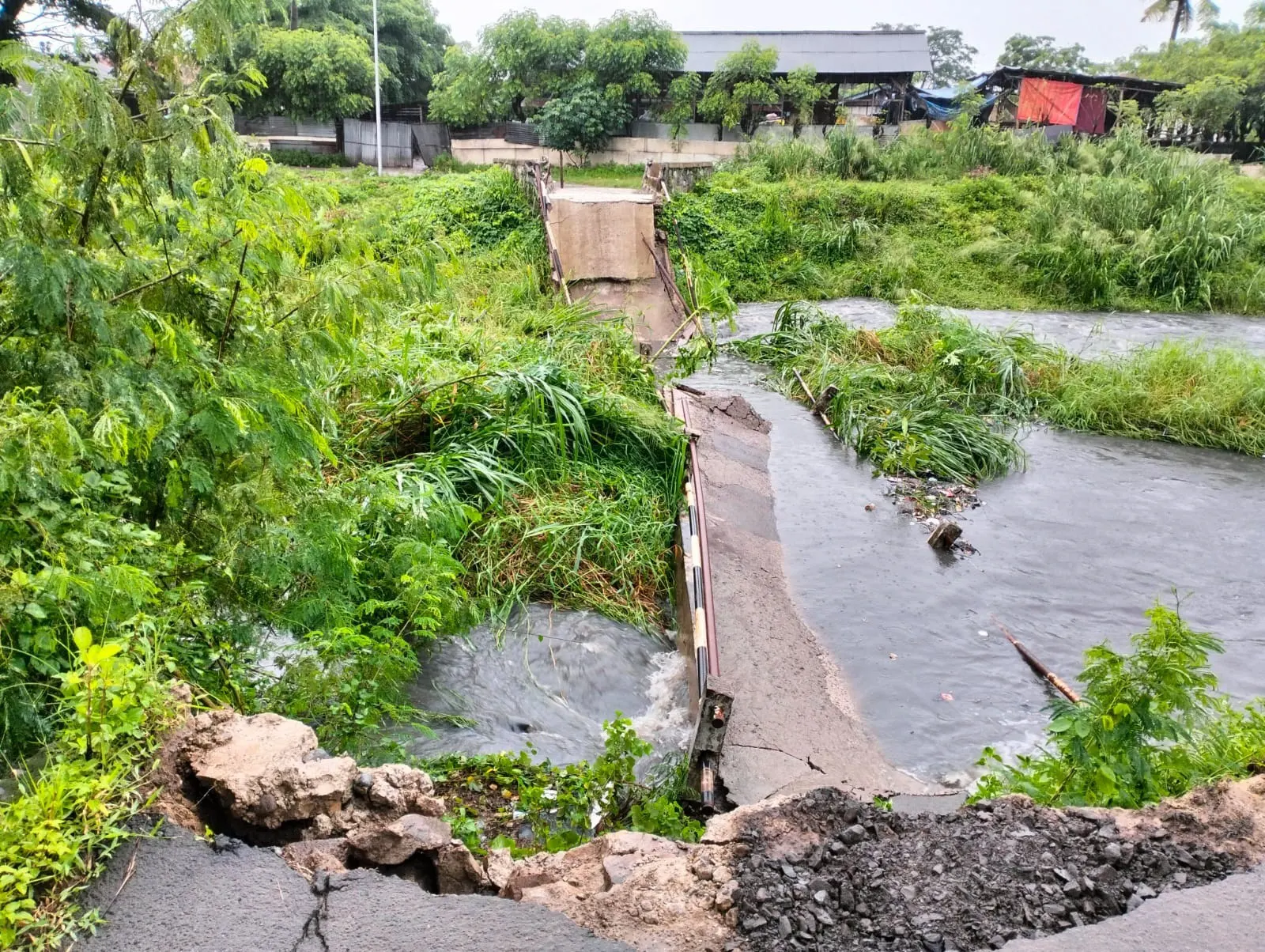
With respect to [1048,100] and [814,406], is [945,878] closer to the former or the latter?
[814,406]

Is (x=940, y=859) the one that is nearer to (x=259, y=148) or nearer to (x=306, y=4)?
(x=259, y=148)

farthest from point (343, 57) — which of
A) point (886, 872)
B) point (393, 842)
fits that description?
point (886, 872)

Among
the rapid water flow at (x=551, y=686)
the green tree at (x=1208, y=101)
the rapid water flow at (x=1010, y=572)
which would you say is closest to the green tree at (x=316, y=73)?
the rapid water flow at (x=1010, y=572)

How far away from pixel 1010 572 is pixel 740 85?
2097 centimetres

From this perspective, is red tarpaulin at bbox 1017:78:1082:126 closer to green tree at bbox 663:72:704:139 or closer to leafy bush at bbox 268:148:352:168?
green tree at bbox 663:72:704:139

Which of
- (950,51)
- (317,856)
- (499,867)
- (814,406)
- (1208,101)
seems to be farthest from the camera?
(950,51)

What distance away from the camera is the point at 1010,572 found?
26.1 ft

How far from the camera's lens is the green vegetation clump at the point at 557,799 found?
393cm

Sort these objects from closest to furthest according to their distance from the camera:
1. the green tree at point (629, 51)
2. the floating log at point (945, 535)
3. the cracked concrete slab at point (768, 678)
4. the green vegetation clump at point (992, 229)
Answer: the cracked concrete slab at point (768, 678), the floating log at point (945, 535), the green vegetation clump at point (992, 229), the green tree at point (629, 51)

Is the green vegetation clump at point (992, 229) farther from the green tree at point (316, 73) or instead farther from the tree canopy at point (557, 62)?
the green tree at point (316, 73)

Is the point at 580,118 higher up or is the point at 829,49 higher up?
the point at 829,49

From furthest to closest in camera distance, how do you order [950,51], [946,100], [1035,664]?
[950,51]
[946,100]
[1035,664]

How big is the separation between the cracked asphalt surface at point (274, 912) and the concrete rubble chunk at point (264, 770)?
21 cm

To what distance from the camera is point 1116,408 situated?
1130 cm
